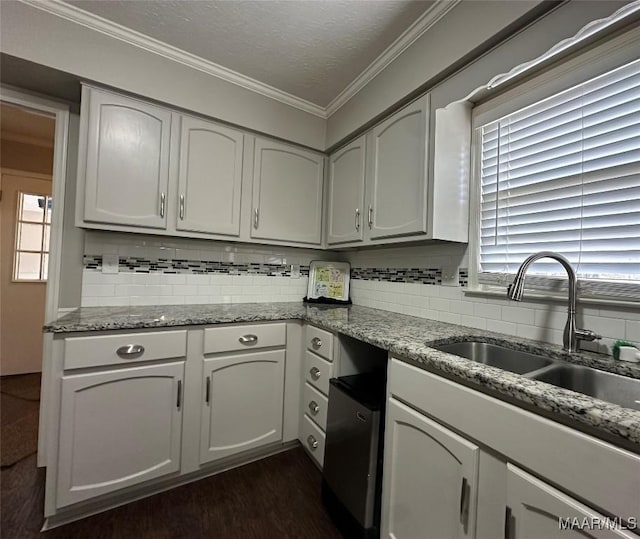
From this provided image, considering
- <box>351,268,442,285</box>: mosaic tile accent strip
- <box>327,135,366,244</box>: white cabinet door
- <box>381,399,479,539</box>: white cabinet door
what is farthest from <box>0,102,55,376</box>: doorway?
<box>381,399,479,539</box>: white cabinet door

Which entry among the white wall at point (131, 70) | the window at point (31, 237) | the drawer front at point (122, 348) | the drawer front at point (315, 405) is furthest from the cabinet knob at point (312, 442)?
the window at point (31, 237)

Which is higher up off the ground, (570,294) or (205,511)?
(570,294)

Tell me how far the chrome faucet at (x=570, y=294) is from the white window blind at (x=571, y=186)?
0.13 meters

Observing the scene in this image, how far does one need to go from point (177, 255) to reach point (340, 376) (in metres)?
1.37

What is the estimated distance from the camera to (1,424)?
1.97 metres

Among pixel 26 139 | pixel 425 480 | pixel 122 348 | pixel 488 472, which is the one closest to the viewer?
pixel 488 472

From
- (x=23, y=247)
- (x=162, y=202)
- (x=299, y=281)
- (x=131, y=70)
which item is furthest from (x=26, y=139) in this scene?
(x=299, y=281)

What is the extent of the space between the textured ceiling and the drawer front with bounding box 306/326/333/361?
158 cm

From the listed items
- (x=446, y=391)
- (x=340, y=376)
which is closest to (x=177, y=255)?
(x=340, y=376)

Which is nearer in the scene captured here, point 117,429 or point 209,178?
point 117,429

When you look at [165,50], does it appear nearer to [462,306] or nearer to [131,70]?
[131,70]

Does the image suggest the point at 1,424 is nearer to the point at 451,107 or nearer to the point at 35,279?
the point at 35,279

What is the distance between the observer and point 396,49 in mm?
1541

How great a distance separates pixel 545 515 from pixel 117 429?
162 cm
